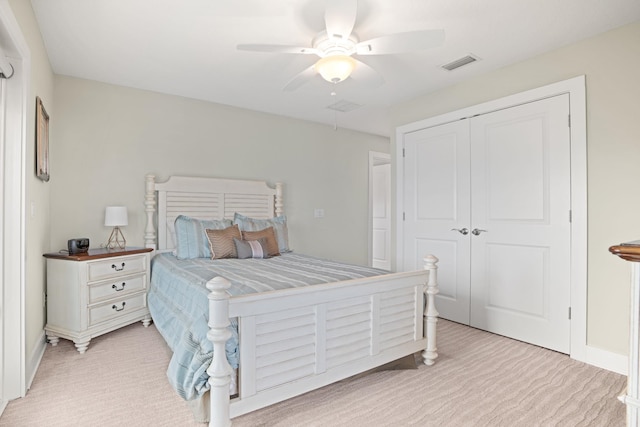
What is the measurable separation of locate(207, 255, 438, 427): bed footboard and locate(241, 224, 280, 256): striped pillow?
1555 millimetres

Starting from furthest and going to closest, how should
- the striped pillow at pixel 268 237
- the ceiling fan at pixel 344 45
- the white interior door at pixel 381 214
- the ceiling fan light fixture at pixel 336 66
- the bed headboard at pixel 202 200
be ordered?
the white interior door at pixel 381 214 < the bed headboard at pixel 202 200 < the striped pillow at pixel 268 237 < the ceiling fan light fixture at pixel 336 66 < the ceiling fan at pixel 344 45

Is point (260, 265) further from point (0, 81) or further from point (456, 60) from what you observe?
point (456, 60)

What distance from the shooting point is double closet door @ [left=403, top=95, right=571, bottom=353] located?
2775 mm

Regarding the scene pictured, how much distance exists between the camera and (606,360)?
8.09ft

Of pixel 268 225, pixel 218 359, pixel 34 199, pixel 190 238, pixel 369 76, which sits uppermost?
pixel 369 76

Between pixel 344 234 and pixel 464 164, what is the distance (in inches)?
87.6

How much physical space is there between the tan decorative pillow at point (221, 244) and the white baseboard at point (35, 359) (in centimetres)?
138

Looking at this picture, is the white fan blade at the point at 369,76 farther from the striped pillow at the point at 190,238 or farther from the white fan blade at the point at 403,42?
the striped pillow at the point at 190,238

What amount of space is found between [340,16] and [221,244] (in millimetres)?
2198

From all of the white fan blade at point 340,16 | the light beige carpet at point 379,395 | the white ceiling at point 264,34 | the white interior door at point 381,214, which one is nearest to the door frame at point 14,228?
the light beige carpet at point 379,395

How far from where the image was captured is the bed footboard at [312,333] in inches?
64.0

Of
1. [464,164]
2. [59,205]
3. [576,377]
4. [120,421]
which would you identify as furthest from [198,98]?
[576,377]

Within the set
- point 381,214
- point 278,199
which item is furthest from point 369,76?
point 381,214

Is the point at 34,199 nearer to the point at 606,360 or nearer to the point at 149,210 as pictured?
the point at 149,210
